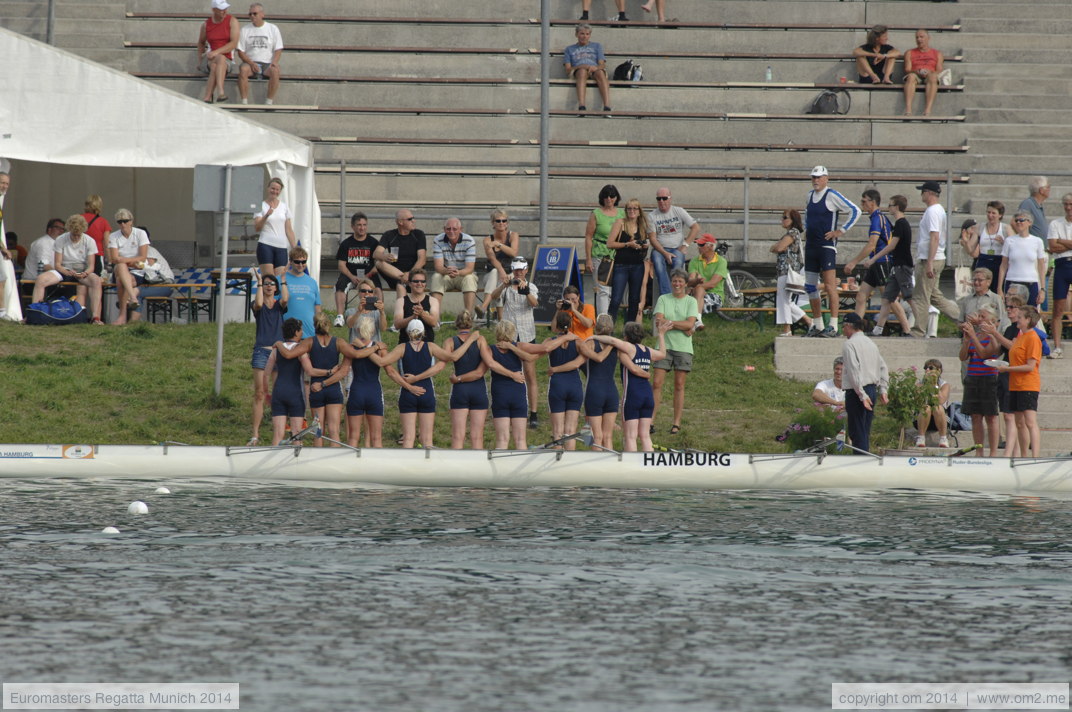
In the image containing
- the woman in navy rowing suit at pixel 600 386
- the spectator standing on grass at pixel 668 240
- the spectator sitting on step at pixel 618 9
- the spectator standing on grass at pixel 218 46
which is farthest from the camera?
the spectator sitting on step at pixel 618 9

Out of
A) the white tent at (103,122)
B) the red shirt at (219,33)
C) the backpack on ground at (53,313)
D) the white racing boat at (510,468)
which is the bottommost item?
the white racing boat at (510,468)

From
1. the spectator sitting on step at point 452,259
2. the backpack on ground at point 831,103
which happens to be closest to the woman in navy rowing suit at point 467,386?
the spectator sitting on step at point 452,259

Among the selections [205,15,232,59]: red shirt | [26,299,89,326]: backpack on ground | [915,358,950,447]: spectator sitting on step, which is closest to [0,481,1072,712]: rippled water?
[915,358,950,447]: spectator sitting on step

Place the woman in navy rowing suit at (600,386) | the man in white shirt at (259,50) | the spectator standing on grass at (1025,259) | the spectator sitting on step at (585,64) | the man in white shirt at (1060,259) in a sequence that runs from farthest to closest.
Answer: the man in white shirt at (259,50), the spectator sitting on step at (585,64), the man in white shirt at (1060,259), the spectator standing on grass at (1025,259), the woman in navy rowing suit at (600,386)

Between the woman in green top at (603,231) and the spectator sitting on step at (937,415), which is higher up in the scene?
the woman in green top at (603,231)

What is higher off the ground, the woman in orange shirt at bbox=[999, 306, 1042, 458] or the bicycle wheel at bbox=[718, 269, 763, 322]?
the bicycle wheel at bbox=[718, 269, 763, 322]

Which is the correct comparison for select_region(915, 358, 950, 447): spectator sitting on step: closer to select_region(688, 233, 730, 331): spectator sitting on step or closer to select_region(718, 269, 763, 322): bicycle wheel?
select_region(688, 233, 730, 331): spectator sitting on step

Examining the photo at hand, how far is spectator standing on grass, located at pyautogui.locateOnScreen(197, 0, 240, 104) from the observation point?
25.6 m

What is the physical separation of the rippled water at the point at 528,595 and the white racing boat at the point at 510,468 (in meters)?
0.47

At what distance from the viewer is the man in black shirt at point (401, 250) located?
19.0 meters

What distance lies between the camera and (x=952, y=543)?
12.2 metres

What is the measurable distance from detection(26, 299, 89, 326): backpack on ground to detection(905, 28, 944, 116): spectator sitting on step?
13.8 meters

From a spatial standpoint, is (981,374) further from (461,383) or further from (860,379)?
(461,383)

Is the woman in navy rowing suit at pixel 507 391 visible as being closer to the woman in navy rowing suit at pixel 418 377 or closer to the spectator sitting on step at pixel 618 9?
the woman in navy rowing suit at pixel 418 377
